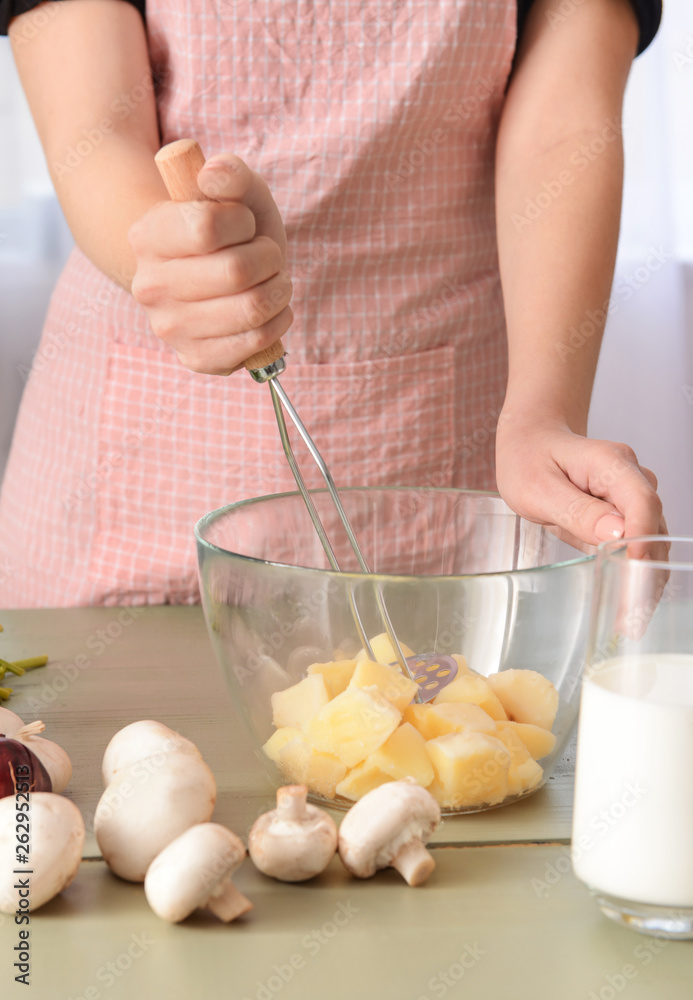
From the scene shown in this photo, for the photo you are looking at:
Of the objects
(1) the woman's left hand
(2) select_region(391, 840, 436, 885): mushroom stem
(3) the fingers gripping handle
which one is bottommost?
(2) select_region(391, 840, 436, 885): mushroom stem

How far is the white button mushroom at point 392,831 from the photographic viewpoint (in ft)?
1.60

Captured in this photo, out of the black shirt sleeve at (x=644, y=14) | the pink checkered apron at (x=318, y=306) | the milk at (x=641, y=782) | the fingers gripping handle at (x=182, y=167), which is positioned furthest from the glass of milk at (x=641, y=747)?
the black shirt sleeve at (x=644, y=14)

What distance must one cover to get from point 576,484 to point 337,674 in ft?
0.71

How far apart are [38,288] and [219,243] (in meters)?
1.28

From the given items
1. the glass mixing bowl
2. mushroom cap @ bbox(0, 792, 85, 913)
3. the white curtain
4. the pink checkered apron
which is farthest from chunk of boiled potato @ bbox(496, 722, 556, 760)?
the white curtain

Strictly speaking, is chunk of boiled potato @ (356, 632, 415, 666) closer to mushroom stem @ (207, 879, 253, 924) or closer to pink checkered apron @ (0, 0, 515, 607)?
mushroom stem @ (207, 879, 253, 924)

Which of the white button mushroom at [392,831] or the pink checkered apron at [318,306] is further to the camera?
the pink checkered apron at [318,306]

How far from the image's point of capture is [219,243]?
25.0 inches

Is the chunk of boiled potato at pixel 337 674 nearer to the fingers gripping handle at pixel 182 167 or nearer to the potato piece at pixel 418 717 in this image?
the potato piece at pixel 418 717

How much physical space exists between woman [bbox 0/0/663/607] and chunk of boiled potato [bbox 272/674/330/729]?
32 cm

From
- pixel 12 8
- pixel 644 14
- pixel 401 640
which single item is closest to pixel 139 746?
pixel 401 640

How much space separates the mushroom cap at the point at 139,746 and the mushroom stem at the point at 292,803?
72 millimetres

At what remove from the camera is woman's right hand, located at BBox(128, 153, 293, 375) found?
24.4 inches

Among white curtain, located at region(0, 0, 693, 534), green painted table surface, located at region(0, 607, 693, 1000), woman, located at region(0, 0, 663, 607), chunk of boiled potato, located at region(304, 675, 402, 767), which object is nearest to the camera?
green painted table surface, located at region(0, 607, 693, 1000)
